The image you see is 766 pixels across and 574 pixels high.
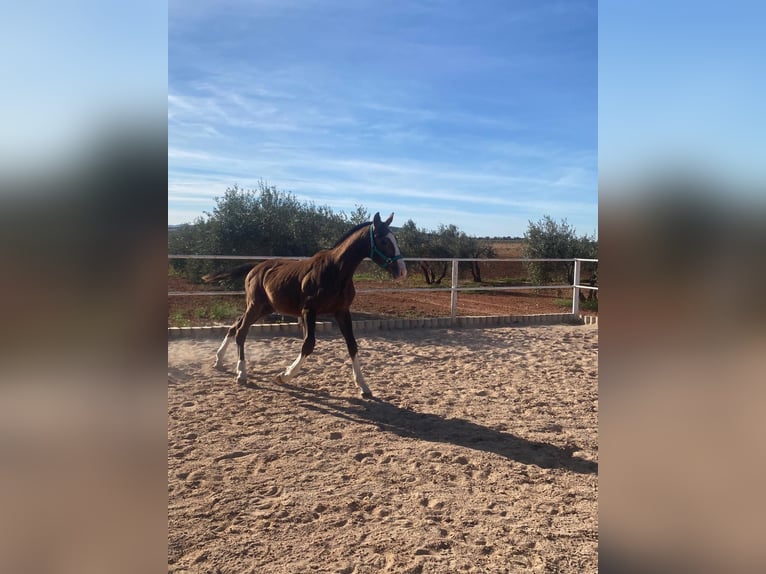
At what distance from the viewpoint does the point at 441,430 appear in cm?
378

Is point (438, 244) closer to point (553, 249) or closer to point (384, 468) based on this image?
point (553, 249)

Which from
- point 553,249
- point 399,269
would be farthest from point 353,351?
point 553,249

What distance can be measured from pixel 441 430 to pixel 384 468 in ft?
2.65

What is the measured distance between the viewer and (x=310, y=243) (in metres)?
12.6

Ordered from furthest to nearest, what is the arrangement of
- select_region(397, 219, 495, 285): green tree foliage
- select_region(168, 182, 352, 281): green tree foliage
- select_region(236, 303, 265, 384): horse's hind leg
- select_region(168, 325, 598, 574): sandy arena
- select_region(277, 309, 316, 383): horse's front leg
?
1. select_region(397, 219, 495, 285): green tree foliage
2. select_region(168, 182, 352, 281): green tree foliage
3. select_region(236, 303, 265, 384): horse's hind leg
4. select_region(277, 309, 316, 383): horse's front leg
5. select_region(168, 325, 598, 574): sandy arena

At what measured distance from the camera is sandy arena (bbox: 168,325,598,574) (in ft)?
7.20

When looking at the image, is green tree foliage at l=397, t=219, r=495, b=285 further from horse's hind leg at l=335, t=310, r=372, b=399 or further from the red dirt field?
horse's hind leg at l=335, t=310, r=372, b=399

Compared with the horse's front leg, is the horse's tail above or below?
above

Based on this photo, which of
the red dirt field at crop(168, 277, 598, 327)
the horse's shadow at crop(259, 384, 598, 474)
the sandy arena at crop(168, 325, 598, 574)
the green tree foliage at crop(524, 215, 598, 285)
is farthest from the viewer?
the green tree foliage at crop(524, 215, 598, 285)

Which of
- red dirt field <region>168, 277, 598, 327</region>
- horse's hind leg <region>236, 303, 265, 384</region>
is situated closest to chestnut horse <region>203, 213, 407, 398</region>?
horse's hind leg <region>236, 303, 265, 384</region>

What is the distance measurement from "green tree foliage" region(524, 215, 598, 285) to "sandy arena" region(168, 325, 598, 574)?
1207 cm

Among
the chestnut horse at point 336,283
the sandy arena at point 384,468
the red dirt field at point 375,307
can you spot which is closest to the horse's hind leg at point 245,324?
the chestnut horse at point 336,283
